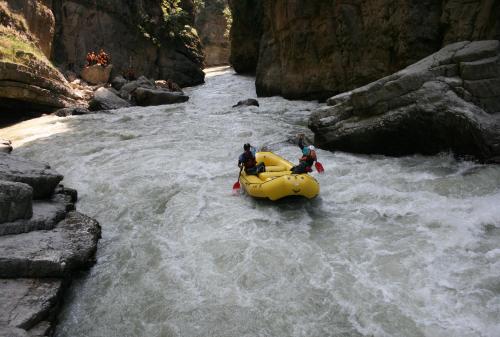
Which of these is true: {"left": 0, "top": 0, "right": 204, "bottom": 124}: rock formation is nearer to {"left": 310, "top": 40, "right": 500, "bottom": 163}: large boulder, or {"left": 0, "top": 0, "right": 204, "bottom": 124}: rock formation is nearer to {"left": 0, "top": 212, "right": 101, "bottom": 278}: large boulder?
{"left": 0, "top": 212, "right": 101, "bottom": 278}: large boulder

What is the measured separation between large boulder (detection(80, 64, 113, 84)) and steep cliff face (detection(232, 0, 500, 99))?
24.3 ft

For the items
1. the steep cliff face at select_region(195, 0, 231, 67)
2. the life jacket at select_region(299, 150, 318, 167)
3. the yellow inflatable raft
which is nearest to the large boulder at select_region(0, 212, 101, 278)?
the yellow inflatable raft

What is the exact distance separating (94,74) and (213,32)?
32.2m

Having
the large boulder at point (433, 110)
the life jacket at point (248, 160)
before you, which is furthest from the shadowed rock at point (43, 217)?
the large boulder at point (433, 110)

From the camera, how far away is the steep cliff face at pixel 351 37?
9805mm

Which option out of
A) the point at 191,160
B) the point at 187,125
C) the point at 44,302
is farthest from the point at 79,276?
the point at 187,125

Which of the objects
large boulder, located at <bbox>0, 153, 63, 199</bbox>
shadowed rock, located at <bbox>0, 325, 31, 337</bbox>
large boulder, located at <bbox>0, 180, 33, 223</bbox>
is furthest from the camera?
large boulder, located at <bbox>0, 153, 63, 199</bbox>

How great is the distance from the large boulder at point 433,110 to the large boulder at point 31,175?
5813 millimetres

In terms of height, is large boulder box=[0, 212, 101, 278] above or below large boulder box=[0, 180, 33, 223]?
below

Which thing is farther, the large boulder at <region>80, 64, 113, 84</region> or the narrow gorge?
the large boulder at <region>80, 64, 113, 84</region>

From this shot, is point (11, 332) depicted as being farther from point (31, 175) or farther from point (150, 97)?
point (150, 97)

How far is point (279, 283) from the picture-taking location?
16.1ft

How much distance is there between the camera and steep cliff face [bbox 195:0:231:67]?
162 feet

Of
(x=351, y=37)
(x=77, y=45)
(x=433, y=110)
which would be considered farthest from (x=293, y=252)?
(x=77, y=45)
